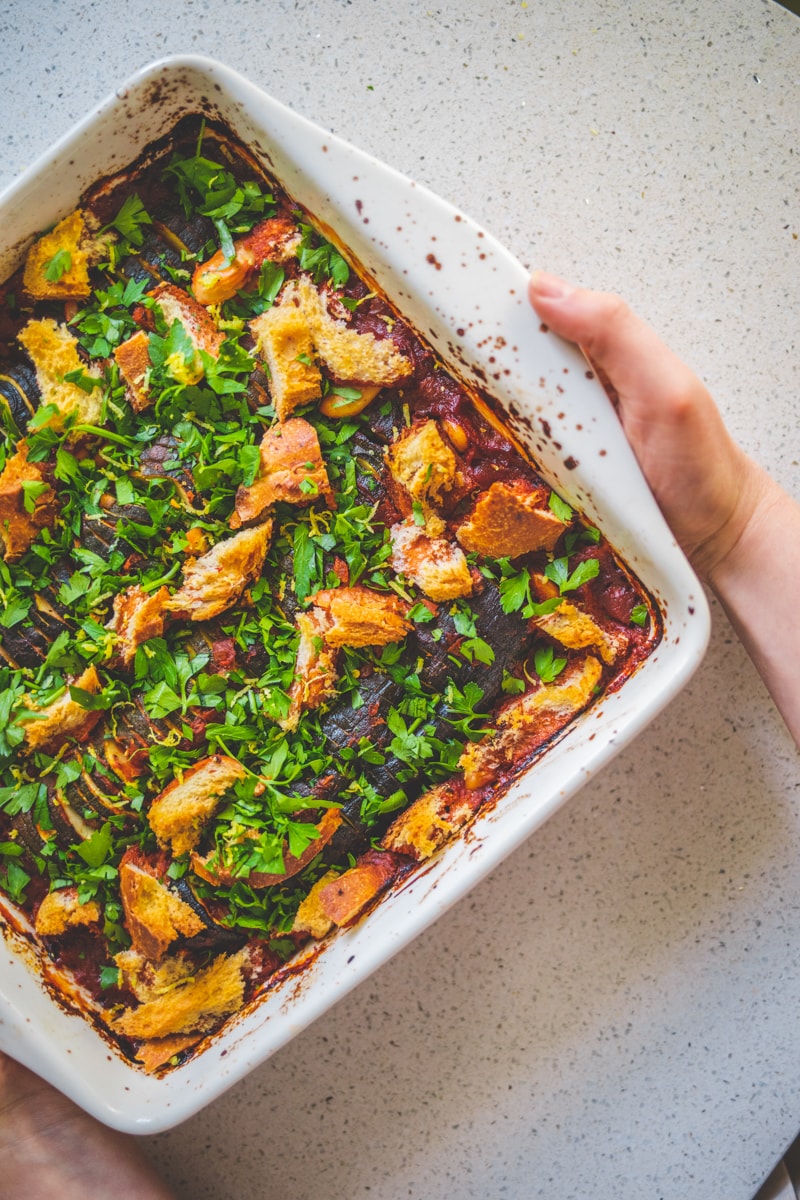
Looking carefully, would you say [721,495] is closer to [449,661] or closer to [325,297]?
[449,661]

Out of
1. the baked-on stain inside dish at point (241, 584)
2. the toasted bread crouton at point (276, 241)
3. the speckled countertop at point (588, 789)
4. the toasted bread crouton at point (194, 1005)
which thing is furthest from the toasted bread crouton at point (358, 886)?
the toasted bread crouton at point (276, 241)

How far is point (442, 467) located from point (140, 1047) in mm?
1184

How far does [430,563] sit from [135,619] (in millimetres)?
516

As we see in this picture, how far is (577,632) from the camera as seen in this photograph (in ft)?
4.69

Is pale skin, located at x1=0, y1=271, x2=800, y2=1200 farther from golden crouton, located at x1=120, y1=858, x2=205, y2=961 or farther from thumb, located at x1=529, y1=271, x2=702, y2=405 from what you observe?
golden crouton, located at x1=120, y1=858, x2=205, y2=961

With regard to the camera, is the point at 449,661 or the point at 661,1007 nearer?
the point at 449,661

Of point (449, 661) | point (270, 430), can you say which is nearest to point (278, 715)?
point (449, 661)

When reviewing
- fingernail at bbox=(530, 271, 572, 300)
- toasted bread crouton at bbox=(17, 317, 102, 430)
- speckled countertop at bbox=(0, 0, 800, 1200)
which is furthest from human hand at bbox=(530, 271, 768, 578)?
toasted bread crouton at bbox=(17, 317, 102, 430)

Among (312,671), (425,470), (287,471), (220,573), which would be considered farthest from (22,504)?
(425,470)

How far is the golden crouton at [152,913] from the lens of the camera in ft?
4.79

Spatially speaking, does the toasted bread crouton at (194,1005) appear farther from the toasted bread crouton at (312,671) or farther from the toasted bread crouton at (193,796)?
the toasted bread crouton at (312,671)

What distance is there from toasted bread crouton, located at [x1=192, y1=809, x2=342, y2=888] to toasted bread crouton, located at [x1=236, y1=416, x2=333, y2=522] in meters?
0.55

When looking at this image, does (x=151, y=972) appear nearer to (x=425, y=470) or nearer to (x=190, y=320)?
(x=425, y=470)

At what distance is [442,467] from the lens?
4.64ft
